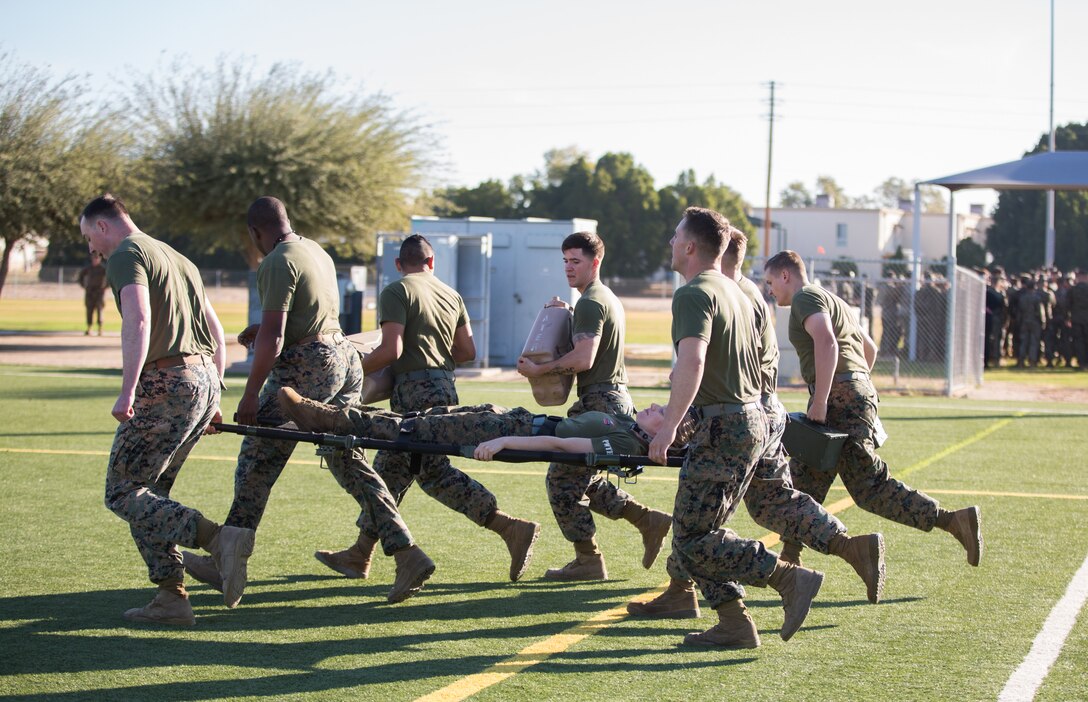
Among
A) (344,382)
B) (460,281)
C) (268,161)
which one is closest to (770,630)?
(344,382)

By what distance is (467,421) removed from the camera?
664cm

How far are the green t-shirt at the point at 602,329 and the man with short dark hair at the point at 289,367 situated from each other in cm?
135

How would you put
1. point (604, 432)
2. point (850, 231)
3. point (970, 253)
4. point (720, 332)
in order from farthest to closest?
point (850, 231) < point (970, 253) < point (604, 432) < point (720, 332)

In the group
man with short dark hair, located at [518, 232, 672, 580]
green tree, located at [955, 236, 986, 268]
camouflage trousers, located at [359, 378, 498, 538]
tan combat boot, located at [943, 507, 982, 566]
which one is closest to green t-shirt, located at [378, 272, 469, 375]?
camouflage trousers, located at [359, 378, 498, 538]

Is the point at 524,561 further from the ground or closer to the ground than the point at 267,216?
closer to the ground

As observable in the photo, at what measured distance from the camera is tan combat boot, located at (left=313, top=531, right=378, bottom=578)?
7.35 metres

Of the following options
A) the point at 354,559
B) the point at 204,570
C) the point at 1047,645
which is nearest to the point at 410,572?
the point at 354,559

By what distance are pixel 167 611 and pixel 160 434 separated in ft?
2.89

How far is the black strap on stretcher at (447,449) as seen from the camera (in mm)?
6145

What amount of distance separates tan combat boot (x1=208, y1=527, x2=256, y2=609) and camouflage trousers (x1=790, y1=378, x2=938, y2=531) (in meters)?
3.28

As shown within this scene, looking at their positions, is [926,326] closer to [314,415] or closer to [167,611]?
[314,415]

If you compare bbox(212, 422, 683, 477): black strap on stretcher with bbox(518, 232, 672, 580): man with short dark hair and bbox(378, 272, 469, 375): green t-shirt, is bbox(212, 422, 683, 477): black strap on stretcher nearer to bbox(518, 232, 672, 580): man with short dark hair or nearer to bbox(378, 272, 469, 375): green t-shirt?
bbox(518, 232, 672, 580): man with short dark hair

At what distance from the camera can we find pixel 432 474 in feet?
23.1

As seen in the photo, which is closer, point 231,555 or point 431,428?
point 231,555
